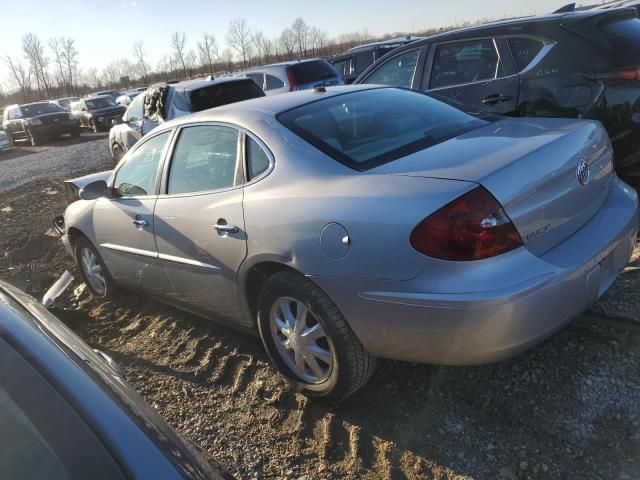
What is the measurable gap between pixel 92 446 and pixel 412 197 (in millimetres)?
1541

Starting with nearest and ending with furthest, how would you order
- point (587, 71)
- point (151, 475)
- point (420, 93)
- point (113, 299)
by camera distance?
1. point (151, 475)
2. point (420, 93)
3. point (587, 71)
4. point (113, 299)

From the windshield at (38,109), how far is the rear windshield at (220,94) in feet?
56.3

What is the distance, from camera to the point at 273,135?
3.01m

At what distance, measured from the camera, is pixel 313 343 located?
2.87 metres


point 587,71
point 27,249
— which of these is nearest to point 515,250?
point 587,71

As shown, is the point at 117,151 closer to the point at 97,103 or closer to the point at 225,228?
the point at 225,228

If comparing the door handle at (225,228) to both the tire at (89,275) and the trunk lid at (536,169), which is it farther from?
the tire at (89,275)

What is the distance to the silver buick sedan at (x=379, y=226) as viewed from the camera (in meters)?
2.26

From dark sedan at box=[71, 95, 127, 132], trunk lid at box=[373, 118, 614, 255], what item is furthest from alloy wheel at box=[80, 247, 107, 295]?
dark sedan at box=[71, 95, 127, 132]

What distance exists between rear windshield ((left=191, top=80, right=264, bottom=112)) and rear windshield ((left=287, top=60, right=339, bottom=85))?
69.6 inches

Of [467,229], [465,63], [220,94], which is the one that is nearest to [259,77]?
[220,94]

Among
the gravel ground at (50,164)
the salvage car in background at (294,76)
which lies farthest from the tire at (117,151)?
the salvage car in background at (294,76)

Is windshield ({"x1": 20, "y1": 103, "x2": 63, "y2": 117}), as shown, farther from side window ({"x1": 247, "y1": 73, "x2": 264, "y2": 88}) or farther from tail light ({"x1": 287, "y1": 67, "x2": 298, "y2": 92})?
tail light ({"x1": 287, "y1": 67, "x2": 298, "y2": 92})

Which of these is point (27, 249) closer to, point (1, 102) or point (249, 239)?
point (249, 239)
